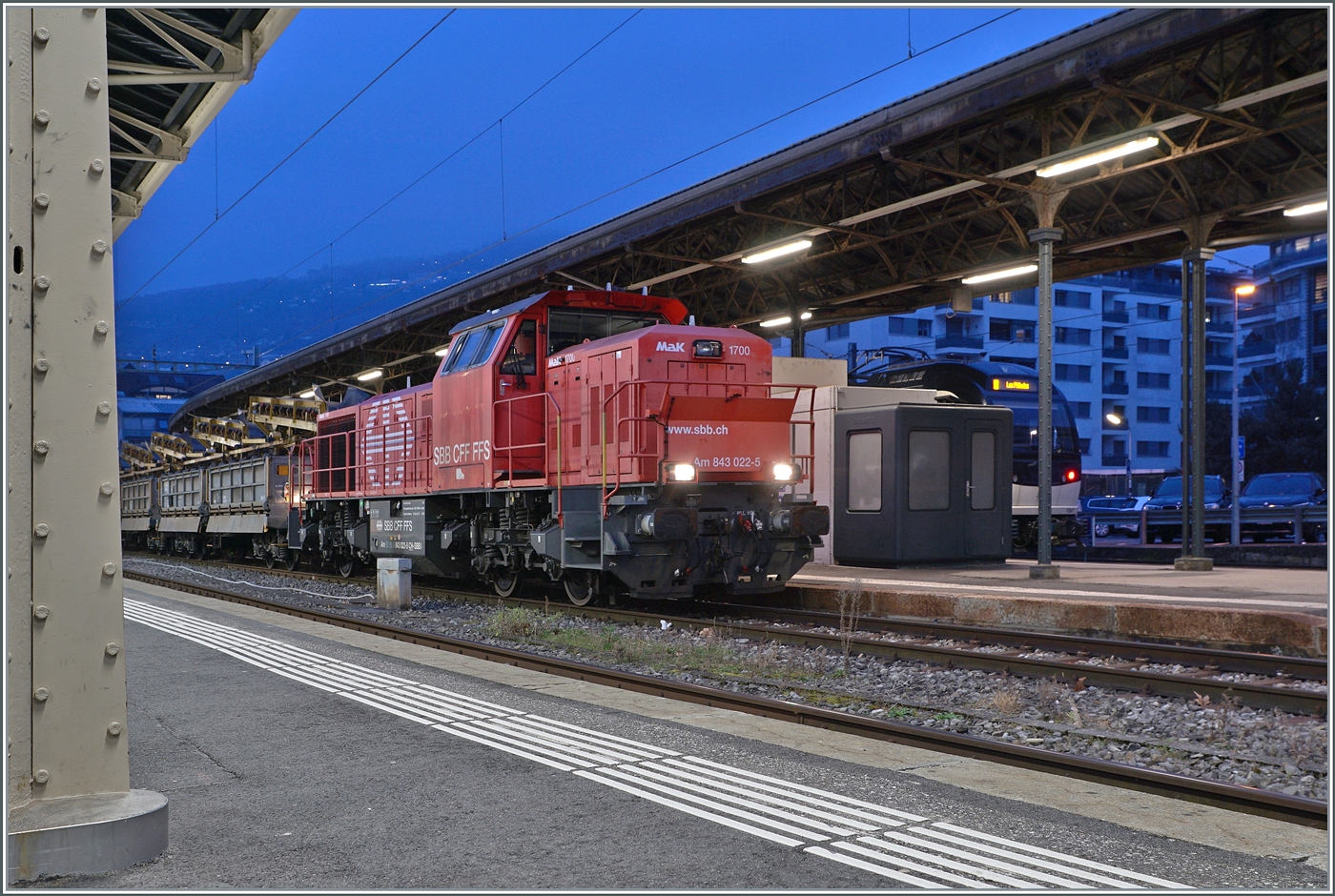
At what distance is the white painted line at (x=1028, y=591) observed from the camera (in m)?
10.1

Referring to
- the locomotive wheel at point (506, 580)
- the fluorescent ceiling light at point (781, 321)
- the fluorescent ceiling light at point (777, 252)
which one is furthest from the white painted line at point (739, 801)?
the fluorescent ceiling light at point (781, 321)

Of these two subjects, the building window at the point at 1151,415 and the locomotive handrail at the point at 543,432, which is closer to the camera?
the locomotive handrail at the point at 543,432

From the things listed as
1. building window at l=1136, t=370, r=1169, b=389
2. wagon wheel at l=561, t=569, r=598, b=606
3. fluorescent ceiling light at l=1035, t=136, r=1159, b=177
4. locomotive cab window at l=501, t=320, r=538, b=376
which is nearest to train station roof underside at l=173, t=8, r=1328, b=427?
fluorescent ceiling light at l=1035, t=136, r=1159, b=177

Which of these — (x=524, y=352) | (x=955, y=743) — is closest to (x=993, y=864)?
(x=955, y=743)

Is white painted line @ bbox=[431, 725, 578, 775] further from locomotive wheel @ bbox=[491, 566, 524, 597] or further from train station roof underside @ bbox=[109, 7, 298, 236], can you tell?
locomotive wheel @ bbox=[491, 566, 524, 597]

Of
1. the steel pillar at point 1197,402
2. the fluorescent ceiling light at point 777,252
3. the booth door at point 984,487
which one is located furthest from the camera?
the booth door at point 984,487

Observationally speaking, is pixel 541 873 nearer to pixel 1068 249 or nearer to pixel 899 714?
pixel 899 714

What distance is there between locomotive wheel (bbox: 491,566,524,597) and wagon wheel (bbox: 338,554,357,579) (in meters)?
5.30

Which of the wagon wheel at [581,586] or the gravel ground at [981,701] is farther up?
the wagon wheel at [581,586]

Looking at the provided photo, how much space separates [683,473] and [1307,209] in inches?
345

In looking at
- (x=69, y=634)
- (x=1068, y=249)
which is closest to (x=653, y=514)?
(x=69, y=634)

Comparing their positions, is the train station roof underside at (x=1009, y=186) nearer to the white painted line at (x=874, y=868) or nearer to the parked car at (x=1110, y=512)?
the white painted line at (x=874, y=868)

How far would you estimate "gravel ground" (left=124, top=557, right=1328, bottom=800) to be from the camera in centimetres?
578

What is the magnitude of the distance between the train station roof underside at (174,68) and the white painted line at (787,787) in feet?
21.1
